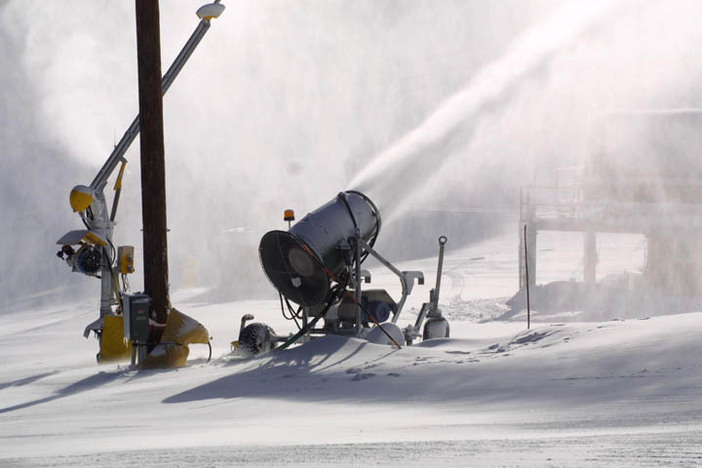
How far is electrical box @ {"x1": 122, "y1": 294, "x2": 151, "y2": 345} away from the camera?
11.2 metres

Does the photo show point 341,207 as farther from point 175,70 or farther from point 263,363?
point 175,70

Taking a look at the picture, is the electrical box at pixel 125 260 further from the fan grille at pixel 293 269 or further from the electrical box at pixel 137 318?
the fan grille at pixel 293 269

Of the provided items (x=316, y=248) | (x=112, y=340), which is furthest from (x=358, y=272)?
(x=112, y=340)

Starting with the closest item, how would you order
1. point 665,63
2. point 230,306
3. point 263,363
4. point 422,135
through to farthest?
point 263,363, point 422,135, point 230,306, point 665,63

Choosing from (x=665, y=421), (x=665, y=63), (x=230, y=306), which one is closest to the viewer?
(x=665, y=421)

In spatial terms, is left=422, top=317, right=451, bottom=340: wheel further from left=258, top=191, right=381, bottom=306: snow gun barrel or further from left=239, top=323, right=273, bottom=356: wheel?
left=239, top=323, right=273, bottom=356: wheel

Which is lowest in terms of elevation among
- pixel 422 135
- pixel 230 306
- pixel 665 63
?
pixel 230 306

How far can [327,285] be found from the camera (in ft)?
35.9

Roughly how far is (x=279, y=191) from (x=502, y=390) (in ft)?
136

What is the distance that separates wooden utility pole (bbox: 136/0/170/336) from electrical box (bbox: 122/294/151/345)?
1.35ft

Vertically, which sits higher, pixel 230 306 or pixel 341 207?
pixel 341 207

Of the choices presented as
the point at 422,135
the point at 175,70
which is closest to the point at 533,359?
the point at 175,70

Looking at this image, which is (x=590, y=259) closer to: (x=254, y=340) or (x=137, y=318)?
(x=254, y=340)

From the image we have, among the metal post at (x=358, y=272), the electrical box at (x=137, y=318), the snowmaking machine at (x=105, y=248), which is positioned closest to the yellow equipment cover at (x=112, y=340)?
the snowmaking machine at (x=105, y=248)
